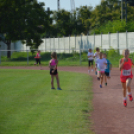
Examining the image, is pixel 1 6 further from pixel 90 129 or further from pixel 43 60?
pixel 90 129

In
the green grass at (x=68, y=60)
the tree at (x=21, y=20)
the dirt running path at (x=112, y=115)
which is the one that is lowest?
the dirt running path at (x=112, y=115)

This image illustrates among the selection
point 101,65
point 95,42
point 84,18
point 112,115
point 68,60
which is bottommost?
point 112,115

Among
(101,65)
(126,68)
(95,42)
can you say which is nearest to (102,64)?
(101,65)

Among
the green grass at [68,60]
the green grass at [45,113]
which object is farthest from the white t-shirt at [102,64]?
the green grass at [68,60]

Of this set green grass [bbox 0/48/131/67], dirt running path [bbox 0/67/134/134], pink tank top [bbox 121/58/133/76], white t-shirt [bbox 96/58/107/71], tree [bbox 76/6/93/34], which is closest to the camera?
dirt running path [bbox 0/67/134/134]

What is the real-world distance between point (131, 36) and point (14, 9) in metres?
17.6

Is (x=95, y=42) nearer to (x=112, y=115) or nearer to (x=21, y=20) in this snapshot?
(x=21, y=20)

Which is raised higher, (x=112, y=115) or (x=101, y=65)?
(x=101, y=65)

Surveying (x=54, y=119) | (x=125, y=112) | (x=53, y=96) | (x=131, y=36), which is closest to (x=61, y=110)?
(x=54, y=119)

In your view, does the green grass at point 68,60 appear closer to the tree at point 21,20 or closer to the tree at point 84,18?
the tree at point 21,20

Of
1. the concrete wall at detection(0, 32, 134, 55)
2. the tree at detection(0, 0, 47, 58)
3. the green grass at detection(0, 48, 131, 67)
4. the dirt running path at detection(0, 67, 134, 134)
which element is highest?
the tree at detection(0, 0, 47, 58)

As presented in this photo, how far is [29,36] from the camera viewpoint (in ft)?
144

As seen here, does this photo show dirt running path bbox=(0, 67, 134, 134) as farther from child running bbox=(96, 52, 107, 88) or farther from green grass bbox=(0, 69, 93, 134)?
child running bbox=(96, 52, 107, 88)

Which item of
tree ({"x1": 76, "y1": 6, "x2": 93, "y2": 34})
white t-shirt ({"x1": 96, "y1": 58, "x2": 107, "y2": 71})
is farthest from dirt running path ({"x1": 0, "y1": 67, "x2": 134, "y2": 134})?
tree ({"x1": 76, "y1": 6, "x2": 93, "y2": 34})
